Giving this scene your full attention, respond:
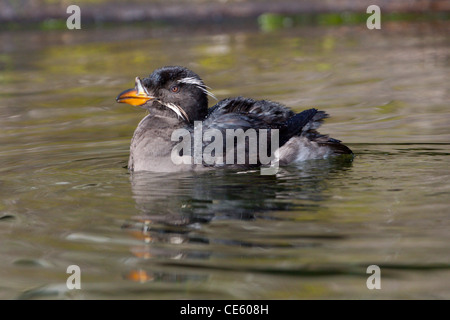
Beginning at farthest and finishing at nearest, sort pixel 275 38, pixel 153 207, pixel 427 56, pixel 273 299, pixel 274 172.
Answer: pixel 275 38 → pixel 427 56 → pixel 274 172 → pixel 153 207 → pixel 273 299

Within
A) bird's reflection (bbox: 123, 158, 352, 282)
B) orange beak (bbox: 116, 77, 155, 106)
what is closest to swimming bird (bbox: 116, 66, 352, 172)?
orange beak (bbox: 116, 77, 155, 106)

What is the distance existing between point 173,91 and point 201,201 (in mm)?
1497

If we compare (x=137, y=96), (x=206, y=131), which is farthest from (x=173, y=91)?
(x=206, y=131)

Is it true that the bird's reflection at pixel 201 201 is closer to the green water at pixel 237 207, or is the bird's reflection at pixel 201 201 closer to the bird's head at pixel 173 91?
the green water at pixel 237 207

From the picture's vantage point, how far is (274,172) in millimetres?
7145

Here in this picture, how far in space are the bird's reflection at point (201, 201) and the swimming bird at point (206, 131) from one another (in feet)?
0.40

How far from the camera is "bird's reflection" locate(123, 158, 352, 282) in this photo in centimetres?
512

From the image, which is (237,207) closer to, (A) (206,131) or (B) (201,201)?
(B) (201,201)

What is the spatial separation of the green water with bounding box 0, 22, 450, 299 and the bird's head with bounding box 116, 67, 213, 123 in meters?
0.68

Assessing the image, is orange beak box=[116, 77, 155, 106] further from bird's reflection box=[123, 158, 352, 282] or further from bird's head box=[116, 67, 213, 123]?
bird's reflection box=[123, 158, 352, 282]

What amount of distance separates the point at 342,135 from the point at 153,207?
3.30 meters

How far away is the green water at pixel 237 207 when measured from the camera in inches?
180

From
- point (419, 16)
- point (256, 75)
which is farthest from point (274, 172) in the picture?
point (419, 16)

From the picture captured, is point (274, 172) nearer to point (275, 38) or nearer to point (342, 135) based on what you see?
point (342, 135)
